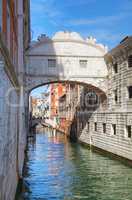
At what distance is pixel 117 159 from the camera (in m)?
20.2

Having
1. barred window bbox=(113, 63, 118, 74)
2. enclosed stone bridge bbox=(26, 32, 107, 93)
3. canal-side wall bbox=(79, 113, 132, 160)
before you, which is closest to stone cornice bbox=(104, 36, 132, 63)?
barred window bbox=(113, 63, 118, 74)

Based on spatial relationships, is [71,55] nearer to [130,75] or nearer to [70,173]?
[130,75]

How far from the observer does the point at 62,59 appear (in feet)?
82.9

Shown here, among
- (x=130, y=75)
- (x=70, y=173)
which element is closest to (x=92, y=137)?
(x=130, y=75)

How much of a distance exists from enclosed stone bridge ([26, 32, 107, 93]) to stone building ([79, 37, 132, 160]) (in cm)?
117

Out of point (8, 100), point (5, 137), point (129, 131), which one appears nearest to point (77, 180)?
point (129, 131)

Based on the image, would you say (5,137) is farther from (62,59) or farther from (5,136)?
(62,59)

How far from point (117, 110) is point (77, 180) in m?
→ 9.11

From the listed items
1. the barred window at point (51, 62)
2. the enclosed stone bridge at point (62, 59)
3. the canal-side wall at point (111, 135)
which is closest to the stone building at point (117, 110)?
the canal-side wall at point (111, 135)

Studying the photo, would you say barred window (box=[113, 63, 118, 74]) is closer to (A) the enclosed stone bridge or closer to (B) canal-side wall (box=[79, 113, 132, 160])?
(A) the enclosed stone bridge

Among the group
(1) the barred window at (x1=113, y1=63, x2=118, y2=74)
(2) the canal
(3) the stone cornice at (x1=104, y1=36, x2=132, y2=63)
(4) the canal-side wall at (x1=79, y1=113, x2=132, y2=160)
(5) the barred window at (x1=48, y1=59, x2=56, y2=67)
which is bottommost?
(2) the canal

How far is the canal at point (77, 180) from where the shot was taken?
38.8 ft

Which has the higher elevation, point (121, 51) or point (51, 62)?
point (121, 51)

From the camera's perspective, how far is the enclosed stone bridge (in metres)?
25.0
